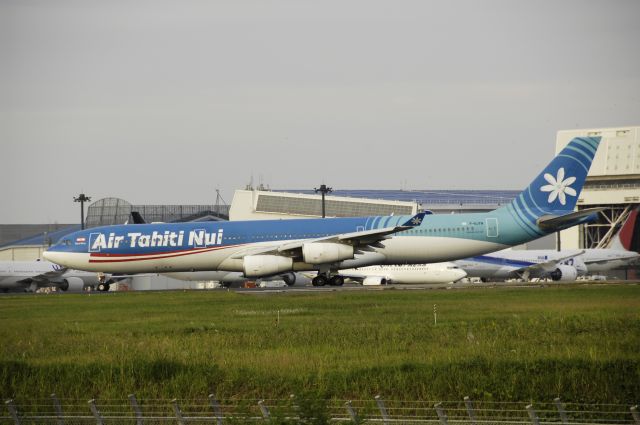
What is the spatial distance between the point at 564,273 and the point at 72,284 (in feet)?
120

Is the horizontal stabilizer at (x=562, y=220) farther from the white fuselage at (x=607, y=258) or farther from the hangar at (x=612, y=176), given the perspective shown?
the hangar at (x=612, y=176)

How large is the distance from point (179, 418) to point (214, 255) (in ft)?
139

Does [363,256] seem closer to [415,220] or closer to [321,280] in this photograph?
[321,280]

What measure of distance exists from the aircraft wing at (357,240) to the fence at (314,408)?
3509cm

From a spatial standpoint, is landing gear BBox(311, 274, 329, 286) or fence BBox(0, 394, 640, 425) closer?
fence BBox(0, 394, 640, 425)

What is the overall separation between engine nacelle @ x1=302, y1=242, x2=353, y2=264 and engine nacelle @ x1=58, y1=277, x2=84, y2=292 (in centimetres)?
2683

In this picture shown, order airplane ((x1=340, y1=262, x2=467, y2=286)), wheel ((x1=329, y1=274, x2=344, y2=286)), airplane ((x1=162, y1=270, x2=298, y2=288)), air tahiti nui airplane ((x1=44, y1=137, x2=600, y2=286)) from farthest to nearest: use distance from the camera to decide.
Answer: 1. airplane ((x1=340, y1=262, x2=467, y2=286))
2. airplane ((x1=162, y1=270, x2=298, y2=288))
3. wheel ((x1=329, y1=274, x2=344, y2=286))
4. air tahiti nui airplane ((x1=44, y1=137, x2=600, y2=286))

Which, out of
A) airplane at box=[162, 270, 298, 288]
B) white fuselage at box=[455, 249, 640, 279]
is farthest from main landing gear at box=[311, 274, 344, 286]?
white fuselage at box=[455, 249, 640, 279]

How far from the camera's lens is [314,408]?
1312 centimetres

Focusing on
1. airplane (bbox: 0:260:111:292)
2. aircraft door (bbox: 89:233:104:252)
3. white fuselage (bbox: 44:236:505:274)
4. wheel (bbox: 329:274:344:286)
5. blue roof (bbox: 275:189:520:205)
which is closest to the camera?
white fuselage (bbox: 44:236:505:274)

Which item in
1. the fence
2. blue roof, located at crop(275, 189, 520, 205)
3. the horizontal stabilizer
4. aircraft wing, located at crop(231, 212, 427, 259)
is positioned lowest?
the fence

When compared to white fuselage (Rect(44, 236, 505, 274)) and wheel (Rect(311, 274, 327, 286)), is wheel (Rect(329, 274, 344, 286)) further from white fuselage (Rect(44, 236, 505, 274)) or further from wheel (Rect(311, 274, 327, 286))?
white fuselage (Rect(44, 236, 505, 274))

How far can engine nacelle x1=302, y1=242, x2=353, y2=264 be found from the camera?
5394cm

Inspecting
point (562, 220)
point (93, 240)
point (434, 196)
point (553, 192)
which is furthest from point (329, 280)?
point (434, 196)
